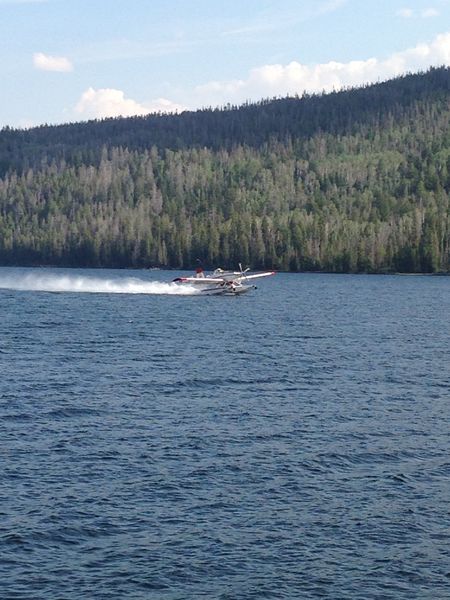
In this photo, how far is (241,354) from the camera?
74500mm

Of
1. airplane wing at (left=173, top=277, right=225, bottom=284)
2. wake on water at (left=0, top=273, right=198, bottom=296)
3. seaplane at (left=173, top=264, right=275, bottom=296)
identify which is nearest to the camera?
airplane wing at (left=173, top=277, right=225, bottom=284)

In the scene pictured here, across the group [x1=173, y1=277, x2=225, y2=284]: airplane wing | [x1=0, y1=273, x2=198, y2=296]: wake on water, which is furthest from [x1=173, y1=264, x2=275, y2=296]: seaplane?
[x1=0, y1=273, x2=198, y2=296]: wake on water

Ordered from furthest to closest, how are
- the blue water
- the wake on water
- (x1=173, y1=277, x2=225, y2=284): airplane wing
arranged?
the wake on water, (x1=173, y1=277, x2=225, y2=284): airplane wing, the blue water

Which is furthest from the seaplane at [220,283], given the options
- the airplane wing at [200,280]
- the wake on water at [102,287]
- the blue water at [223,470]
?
the blue water at [223,470]

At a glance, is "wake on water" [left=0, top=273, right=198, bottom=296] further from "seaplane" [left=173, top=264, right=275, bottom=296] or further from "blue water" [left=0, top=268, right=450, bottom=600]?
"blue water" [left=0, top=268, right=450, bottom=600]

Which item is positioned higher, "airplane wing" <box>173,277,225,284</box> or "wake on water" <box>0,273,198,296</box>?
"airplane wing" <box>173,277,225,284</box>

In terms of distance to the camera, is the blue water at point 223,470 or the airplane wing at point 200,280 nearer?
the blue water at point 223,470

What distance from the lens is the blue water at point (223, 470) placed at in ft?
92.8

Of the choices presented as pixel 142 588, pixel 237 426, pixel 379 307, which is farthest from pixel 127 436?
pixel 379 307

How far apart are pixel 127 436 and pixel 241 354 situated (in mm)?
31158

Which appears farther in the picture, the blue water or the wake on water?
the wake on water

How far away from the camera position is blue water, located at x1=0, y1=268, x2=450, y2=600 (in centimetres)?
2828

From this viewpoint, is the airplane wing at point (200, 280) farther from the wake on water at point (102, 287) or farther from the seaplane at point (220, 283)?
the wake on water at point (102, 287)

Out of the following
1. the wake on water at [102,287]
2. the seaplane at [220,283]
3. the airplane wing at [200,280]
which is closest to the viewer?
the airplane wing at [200,280]
